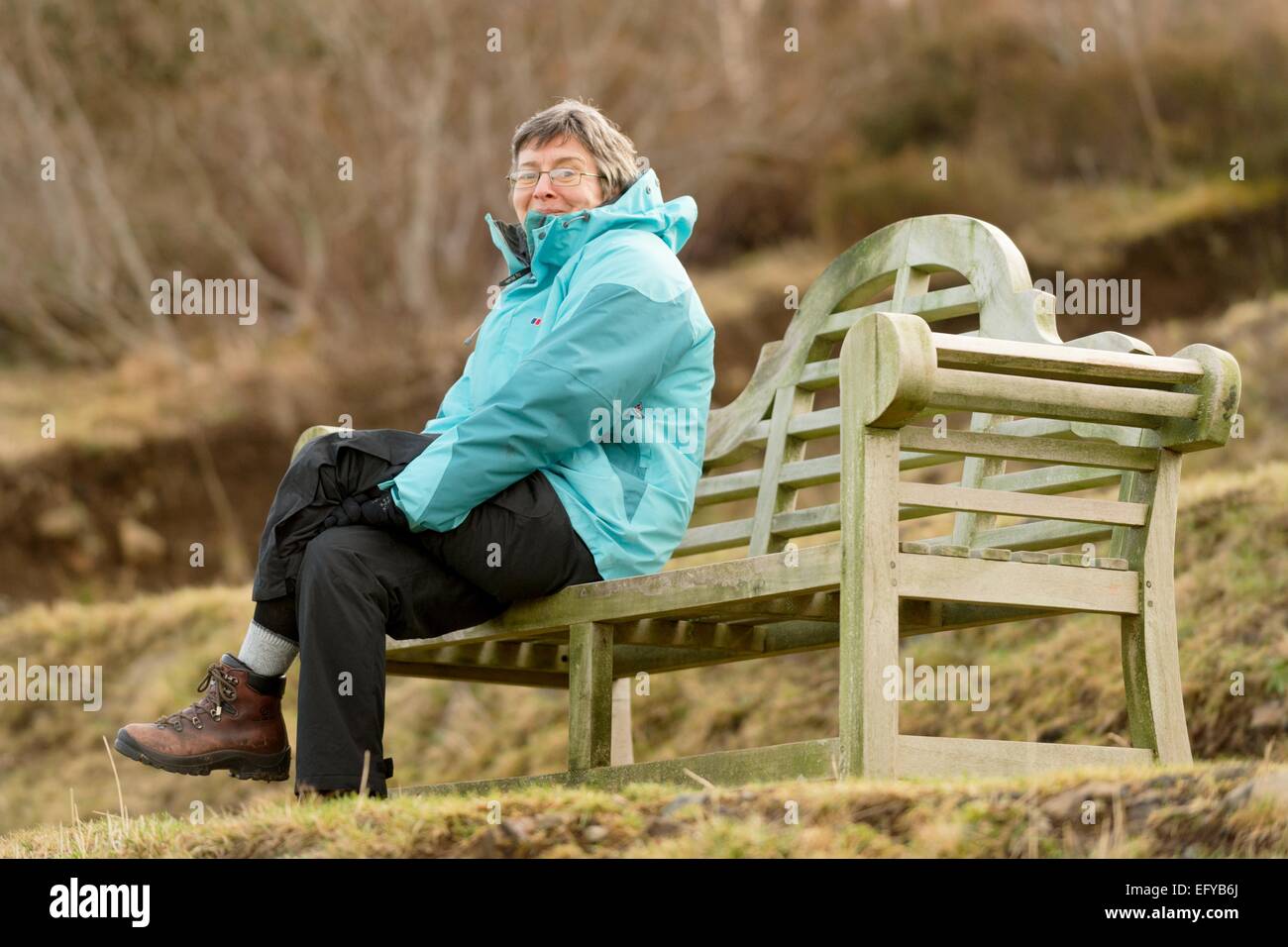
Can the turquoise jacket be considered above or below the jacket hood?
below

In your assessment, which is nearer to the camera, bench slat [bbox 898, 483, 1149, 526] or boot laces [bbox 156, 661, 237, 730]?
bench slat [bbox 898, 483, 1149, 526]

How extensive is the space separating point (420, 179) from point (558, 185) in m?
10.7

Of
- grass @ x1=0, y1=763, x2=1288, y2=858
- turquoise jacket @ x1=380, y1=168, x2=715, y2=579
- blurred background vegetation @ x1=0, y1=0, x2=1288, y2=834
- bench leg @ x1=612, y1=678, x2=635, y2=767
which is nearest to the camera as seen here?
grass @ x1=0, y1=763, x2=1288, y2=858

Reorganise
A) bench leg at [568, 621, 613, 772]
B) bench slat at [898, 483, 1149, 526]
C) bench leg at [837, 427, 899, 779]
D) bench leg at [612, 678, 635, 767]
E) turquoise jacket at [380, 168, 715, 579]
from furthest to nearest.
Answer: bench leg at [612, 678, 635, 767], bench leg at [568, 621, 613, 772], turquoise jacket at [380, 168, 715, 579], bench slat at [898, 483, 1149, 526], bench leg at [837, 427, 899, 779]

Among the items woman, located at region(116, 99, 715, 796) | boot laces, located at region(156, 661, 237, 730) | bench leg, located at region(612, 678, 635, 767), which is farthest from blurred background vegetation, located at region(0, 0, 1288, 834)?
boot laces, located at region(156, 661, 237, 730)

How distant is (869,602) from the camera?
2.96m

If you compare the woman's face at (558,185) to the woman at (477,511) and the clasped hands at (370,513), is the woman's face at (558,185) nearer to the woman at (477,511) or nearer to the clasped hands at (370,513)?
the woman at (477,511)

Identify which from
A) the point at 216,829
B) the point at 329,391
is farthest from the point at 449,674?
the point at 329,391

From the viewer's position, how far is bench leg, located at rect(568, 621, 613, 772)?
3.51 metres

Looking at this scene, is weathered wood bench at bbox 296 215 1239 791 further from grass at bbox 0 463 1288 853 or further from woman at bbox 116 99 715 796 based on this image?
grass at bbox 0 463 1288 853

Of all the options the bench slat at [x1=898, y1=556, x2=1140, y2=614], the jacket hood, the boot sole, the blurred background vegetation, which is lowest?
the boot sole

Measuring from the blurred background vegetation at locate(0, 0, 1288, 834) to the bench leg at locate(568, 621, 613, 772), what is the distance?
7367mm

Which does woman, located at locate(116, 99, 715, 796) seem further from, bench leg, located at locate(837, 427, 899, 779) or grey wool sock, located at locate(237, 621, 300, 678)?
bench leg, located at locate(837, 427, 899, 779)

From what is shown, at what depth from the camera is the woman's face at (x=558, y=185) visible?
12.4 feet
